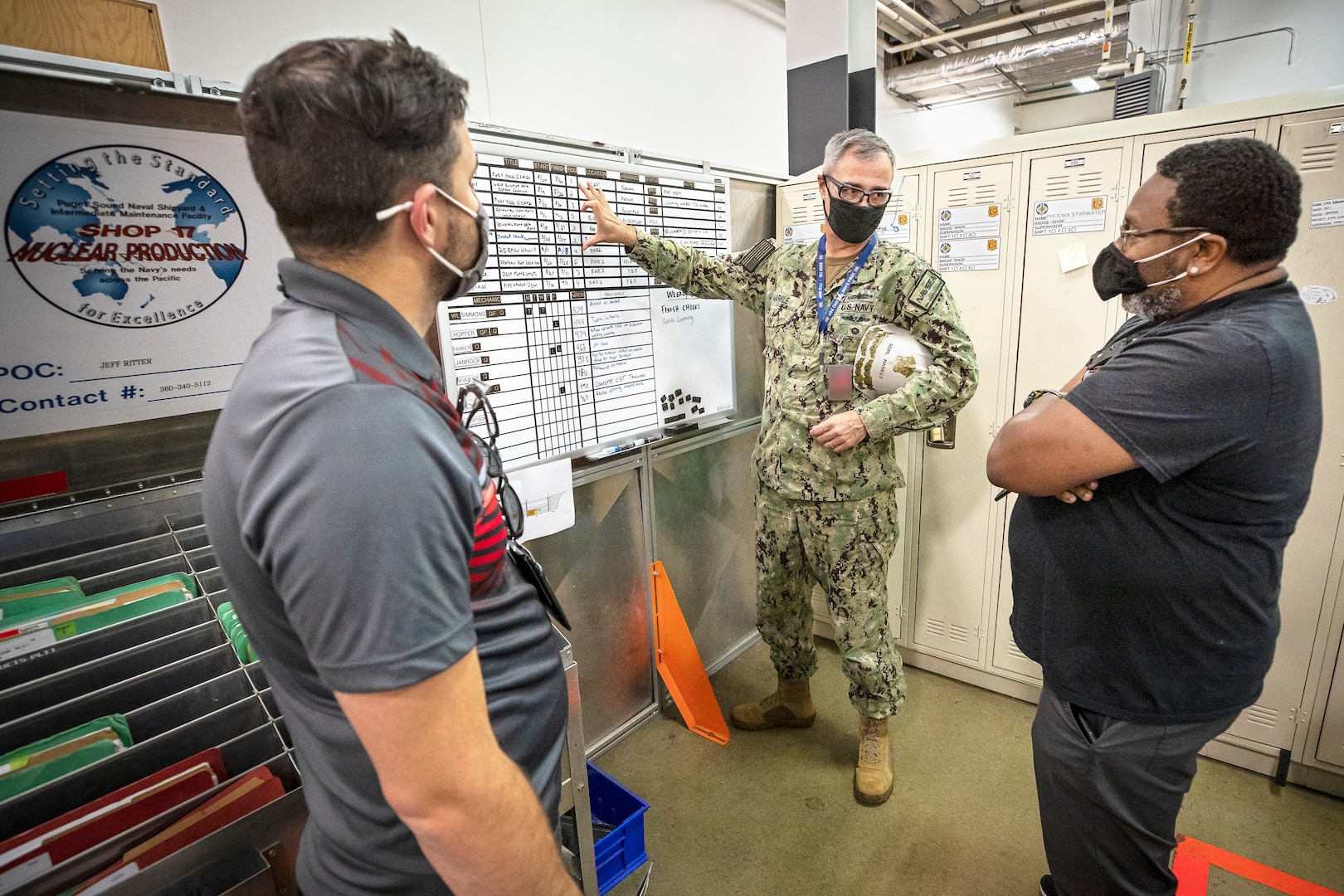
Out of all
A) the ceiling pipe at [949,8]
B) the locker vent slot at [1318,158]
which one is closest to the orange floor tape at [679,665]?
the locker vent slot at [1318,158]

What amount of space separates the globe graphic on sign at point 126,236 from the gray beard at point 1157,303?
5.87 feet

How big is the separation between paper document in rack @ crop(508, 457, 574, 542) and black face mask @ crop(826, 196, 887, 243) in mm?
1066

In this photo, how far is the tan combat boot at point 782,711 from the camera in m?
2.32

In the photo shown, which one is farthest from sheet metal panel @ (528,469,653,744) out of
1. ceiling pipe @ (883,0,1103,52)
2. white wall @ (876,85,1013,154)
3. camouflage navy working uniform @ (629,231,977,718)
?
white wall @ (876,85,1013,154)

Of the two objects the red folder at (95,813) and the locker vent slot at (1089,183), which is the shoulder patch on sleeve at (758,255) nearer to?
the locker vent slot at (1089,183)

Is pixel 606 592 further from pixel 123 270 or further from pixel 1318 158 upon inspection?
pixel 1318 158

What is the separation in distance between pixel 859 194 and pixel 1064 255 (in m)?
0.80

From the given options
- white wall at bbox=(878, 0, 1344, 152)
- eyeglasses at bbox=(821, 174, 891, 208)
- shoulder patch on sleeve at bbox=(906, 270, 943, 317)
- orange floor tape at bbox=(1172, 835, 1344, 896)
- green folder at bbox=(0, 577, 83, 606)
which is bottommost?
orange floor tape at bbox=(1172, 835, 1344, 896)

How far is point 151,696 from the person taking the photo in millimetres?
1022

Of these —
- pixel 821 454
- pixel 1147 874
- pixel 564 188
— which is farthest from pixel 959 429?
pixel 564 188

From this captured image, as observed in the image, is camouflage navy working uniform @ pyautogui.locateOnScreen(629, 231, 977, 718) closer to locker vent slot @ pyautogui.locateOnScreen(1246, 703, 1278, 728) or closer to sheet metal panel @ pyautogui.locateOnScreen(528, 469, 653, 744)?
sheet metal panel @ pyautogui.locateOnScreen(528, 469, 653, 744)

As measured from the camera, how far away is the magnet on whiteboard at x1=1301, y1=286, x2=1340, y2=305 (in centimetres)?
179

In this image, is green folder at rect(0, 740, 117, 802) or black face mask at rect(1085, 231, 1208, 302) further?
black face mask at rect(1085, 231, 1208, 302)

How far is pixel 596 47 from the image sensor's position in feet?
9.29
